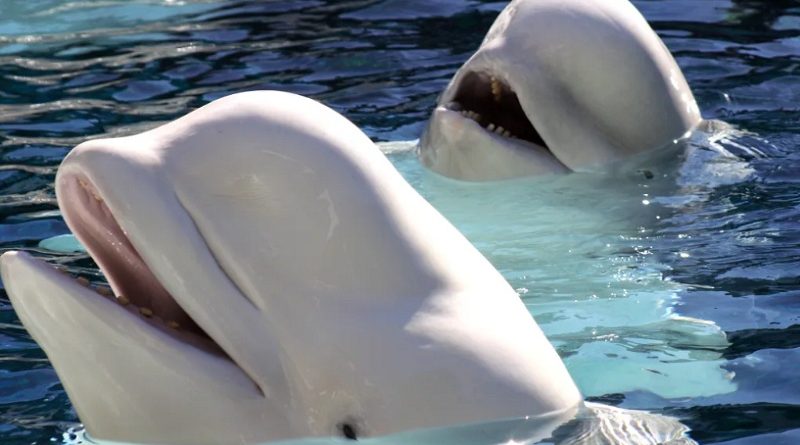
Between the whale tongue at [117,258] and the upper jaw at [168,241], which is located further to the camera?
the whale tongue at [117,258]

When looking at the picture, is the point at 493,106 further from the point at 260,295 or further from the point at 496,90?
the point at 260,295

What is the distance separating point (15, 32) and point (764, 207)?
671 cm

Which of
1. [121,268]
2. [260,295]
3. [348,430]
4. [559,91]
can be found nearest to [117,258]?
[121,268]

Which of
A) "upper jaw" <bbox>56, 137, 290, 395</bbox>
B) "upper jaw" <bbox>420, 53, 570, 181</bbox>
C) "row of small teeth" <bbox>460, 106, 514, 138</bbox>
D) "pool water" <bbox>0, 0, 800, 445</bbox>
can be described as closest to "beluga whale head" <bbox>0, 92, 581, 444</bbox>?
"upper jaw" <bbox>56, 137, 290, 395</bbox>

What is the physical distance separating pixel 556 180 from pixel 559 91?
1.42 ft

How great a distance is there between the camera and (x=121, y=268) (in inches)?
149

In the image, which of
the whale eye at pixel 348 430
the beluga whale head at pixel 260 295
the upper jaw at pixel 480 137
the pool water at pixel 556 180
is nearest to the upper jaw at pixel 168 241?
the beluga whale head at pixel 260 295

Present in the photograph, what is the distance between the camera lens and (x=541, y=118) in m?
7.28

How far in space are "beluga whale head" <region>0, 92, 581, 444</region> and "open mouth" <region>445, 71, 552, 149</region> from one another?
3789mm

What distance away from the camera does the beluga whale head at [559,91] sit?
727 centimetres

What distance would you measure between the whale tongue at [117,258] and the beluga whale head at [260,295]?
14 millimetres

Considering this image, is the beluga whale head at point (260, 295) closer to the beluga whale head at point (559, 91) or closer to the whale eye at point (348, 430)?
the whale eye at point (348, 430)

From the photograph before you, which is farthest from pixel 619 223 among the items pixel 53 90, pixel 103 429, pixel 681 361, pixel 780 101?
pixel 53 90

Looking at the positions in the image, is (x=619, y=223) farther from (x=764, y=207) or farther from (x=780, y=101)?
(x=780, y=101)
